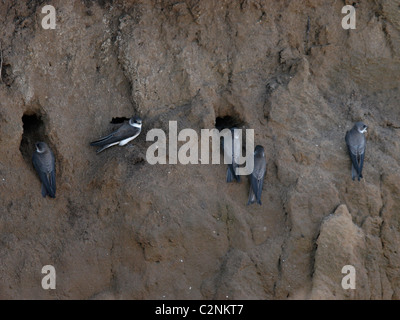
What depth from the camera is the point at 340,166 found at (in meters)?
7.10

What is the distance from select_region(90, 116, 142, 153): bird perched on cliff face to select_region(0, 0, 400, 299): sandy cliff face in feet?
0.32

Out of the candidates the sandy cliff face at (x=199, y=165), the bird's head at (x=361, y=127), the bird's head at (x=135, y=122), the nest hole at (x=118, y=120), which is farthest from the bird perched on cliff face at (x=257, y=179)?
the nest hole at (x=118, y=120)

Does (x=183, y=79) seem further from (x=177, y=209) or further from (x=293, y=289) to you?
(x=293, y=289)

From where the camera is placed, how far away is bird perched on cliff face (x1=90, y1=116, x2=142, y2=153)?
6840 millimetres

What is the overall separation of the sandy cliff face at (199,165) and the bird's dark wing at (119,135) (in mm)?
113

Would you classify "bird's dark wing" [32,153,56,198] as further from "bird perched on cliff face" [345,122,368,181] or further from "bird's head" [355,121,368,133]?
"bird's head" [355,121,368,133]

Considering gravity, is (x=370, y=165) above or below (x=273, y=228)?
above

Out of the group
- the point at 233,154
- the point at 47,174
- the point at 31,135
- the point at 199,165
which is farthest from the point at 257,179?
the point at 31,135

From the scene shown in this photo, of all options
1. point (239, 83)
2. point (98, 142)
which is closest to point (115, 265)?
point (98, 142)

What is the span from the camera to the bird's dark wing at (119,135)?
6836mm

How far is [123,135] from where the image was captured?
6.83m

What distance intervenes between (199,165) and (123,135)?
0.76m

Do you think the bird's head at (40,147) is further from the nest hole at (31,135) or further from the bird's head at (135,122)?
the bird's head at (135,122)

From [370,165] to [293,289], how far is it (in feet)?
4.66
